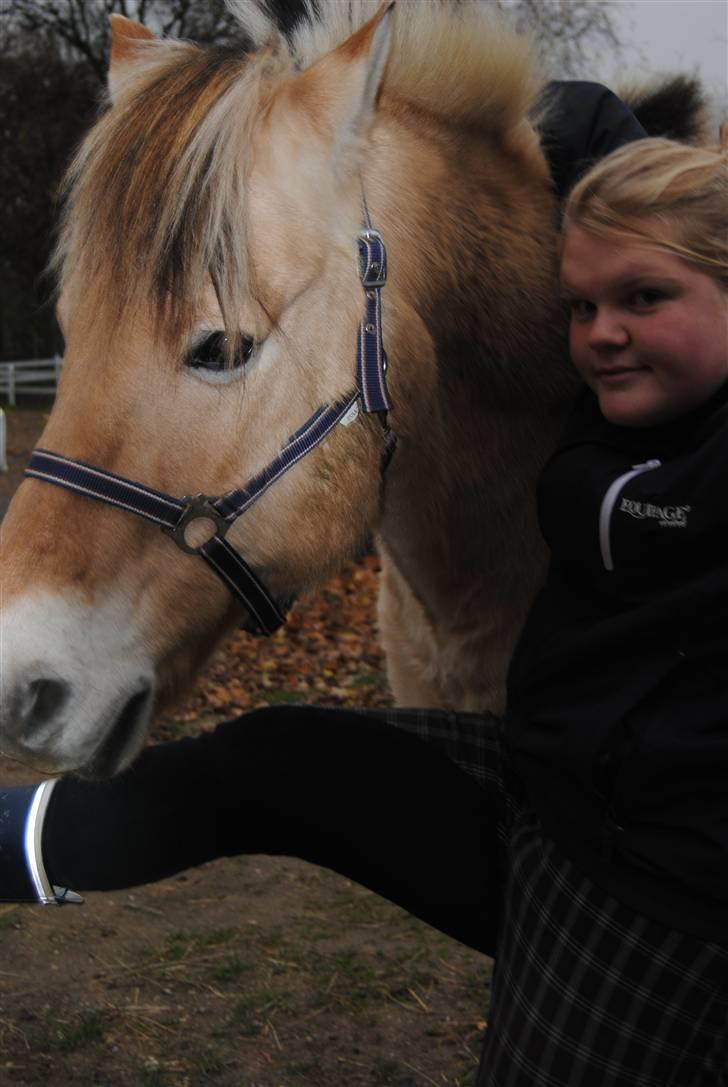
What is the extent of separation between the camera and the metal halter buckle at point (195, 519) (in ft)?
5.59

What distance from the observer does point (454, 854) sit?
2.05 metres

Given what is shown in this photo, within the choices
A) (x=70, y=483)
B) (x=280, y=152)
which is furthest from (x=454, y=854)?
(x=280, y=152)

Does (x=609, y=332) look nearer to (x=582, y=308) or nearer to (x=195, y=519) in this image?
(x=582, y=308)

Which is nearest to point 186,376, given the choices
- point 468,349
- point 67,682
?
point 67,682

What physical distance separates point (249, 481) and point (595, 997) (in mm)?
922

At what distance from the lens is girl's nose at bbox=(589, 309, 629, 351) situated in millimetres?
1807

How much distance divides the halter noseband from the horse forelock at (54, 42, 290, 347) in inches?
8.6

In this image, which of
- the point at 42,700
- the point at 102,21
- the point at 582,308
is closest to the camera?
the point at 42,700

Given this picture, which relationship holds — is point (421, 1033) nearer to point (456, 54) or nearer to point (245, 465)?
point (245, 465)

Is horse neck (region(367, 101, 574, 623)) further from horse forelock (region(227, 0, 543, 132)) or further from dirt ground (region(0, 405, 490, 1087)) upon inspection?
dirt ground (region(0, 405, 490, 1087))

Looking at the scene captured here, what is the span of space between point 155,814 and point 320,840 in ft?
0.97

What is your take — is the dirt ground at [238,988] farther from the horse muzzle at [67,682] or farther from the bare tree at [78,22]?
the bare tree at [78,22]

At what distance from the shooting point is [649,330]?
1.77m

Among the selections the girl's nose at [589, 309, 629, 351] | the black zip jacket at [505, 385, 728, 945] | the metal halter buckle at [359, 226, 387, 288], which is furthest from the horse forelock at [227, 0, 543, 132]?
the black zip jacket at [505, 385, 728, 945]
